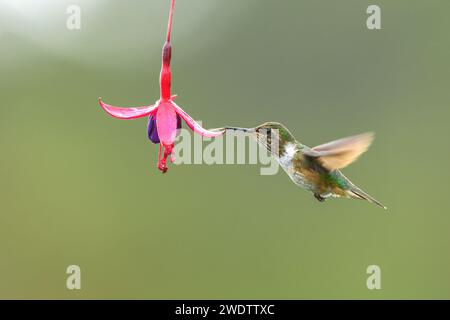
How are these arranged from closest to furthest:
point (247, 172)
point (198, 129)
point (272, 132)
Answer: point (198, 129) < point (272, 132) < point (247, 172)

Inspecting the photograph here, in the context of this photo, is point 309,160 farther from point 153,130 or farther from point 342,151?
point 153,130

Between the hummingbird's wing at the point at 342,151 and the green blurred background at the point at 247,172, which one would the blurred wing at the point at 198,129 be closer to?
the hummingbird's wing at the point at 342,151

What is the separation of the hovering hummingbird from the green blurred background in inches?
56.5

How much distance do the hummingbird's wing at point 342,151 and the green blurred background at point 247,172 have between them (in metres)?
1.58

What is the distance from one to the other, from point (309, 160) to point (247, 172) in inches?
67.6

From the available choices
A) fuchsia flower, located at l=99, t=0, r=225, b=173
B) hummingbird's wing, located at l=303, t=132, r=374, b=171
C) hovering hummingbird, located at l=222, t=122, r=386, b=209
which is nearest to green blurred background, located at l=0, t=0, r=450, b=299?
hovering hummingbird, located at l=222, t=122, r=386, b=209

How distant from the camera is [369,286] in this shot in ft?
8.08

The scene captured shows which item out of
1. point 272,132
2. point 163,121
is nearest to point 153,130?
point 163,121

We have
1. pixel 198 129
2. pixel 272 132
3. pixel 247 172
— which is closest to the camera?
pixel 198 129

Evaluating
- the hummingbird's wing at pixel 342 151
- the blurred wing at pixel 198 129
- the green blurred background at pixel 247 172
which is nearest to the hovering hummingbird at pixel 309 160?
the hummingbird's wing at pixel 342 151

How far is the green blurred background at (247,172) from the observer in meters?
2.53

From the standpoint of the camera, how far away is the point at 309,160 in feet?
3.34

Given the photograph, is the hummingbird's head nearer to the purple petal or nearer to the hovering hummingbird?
the hovering hummingbird

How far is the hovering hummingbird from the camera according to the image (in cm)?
94
